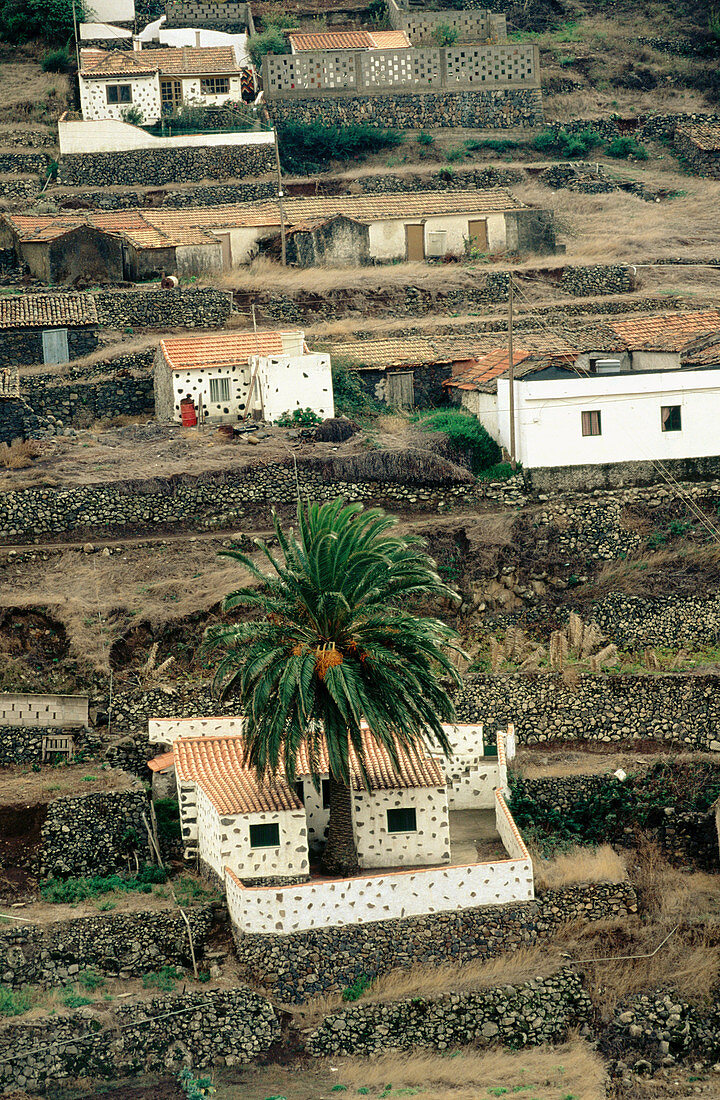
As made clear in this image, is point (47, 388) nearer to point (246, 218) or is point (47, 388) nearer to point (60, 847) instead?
point (246, 218)

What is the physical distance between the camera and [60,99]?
2817 inches

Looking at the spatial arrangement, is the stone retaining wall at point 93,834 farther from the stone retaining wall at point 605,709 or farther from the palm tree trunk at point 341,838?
the stone retaining wall at point 605,709

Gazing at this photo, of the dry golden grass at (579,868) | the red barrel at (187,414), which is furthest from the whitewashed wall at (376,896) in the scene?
the red barrel at (187,414)

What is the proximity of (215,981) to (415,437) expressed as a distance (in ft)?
66.7

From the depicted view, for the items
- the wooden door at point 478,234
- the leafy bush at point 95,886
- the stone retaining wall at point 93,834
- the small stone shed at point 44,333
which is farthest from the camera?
the wooden door at point 478,234

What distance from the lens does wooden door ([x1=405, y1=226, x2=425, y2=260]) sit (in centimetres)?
6450

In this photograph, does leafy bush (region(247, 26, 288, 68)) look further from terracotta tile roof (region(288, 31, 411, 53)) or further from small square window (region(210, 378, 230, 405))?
small square window (region(210, 378, 230, 405))

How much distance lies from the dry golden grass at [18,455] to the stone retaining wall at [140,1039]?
19.6 metres

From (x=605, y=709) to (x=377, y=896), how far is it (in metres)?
9.80

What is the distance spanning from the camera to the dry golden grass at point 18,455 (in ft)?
163

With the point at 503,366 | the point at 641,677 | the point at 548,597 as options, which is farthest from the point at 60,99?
the point at 641,677

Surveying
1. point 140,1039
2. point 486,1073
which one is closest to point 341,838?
point 486,1073

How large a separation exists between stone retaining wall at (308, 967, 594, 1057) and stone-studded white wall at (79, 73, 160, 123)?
147ft

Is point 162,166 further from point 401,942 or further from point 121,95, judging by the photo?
point 401,942
